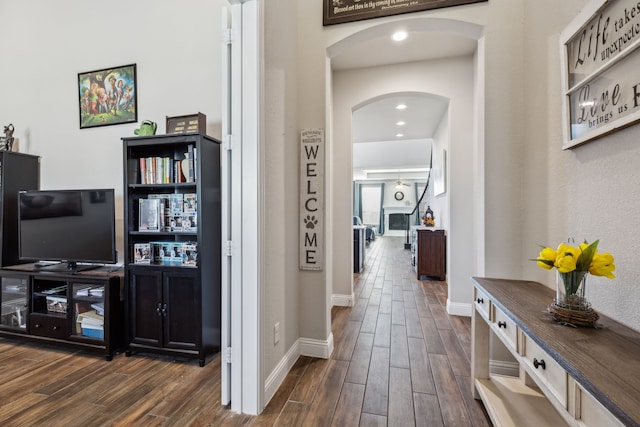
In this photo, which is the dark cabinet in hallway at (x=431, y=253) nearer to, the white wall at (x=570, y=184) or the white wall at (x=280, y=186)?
the white wall at (x=570, y=184)

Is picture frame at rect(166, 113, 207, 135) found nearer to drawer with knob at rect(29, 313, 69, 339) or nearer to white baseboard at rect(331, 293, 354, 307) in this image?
drawer with knob at rect(29, 313, 69, 339)

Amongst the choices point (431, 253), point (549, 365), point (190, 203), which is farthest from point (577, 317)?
point (431, 253)

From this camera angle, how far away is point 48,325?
2500 millimetres

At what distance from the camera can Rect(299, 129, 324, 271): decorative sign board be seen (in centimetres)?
231

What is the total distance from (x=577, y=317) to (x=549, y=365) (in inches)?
9.7

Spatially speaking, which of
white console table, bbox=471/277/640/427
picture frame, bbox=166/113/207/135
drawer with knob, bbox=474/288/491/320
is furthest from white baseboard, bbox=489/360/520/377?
picture frame, bbox=166/113/207/135

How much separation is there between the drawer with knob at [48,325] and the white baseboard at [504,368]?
3.45m

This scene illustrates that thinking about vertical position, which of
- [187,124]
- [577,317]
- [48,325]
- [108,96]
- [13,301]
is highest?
[108,96]

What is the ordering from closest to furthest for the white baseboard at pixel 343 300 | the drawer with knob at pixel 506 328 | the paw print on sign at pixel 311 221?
1. the drawer with knob at pixel 506 328
2. the paw print on sign at pixel 311 221
3. the white baseboard at pixel 343 300

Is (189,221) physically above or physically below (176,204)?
below

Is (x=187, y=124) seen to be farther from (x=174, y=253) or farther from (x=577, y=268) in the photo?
(x=577, y=268)

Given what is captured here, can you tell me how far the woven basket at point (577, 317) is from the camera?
1.05m

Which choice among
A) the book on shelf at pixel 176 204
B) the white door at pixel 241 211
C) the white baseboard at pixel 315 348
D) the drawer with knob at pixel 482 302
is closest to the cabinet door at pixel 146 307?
the book on shelf at pixel 176 204

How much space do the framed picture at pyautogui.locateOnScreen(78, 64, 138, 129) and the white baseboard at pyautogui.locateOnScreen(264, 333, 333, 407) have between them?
2.69m
